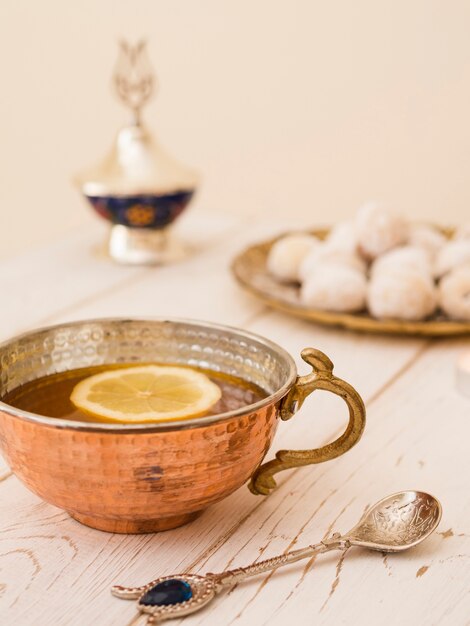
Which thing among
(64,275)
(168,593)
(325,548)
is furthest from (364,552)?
(64,275)

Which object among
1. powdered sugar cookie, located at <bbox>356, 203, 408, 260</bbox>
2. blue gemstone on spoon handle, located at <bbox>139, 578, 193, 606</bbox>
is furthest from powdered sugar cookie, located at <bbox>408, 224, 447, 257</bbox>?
blue gemstone on spoon handle, located at <bbox>139, 578, 193, 606</bbox>

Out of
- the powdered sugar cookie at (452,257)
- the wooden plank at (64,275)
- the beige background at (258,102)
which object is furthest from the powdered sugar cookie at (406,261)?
the beige background at (258,102)

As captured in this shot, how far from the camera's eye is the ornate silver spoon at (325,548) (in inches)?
21.0

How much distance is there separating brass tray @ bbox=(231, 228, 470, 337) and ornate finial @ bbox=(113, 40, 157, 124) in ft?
1.28

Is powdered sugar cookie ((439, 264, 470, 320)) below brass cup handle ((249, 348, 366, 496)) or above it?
below

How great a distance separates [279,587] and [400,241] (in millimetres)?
705

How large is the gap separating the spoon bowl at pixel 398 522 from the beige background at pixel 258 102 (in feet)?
6.90

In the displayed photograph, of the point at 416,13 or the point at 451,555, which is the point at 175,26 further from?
the point at 451,555

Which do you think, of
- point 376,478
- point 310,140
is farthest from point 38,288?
point 310,140

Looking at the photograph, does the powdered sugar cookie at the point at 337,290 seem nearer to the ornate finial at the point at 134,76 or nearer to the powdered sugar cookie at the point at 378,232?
the powdered sugar cookie at the point at 378,232

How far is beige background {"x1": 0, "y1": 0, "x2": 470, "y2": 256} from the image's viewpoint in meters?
2.63

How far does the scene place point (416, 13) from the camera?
102 inches

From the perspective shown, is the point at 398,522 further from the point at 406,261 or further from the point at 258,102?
the point at 258,102

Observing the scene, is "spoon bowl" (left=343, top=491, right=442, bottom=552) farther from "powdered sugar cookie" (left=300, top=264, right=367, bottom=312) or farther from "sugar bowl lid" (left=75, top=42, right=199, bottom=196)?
"sugar bowl lid" (left=75, top=42, right=199, bottom=196)
